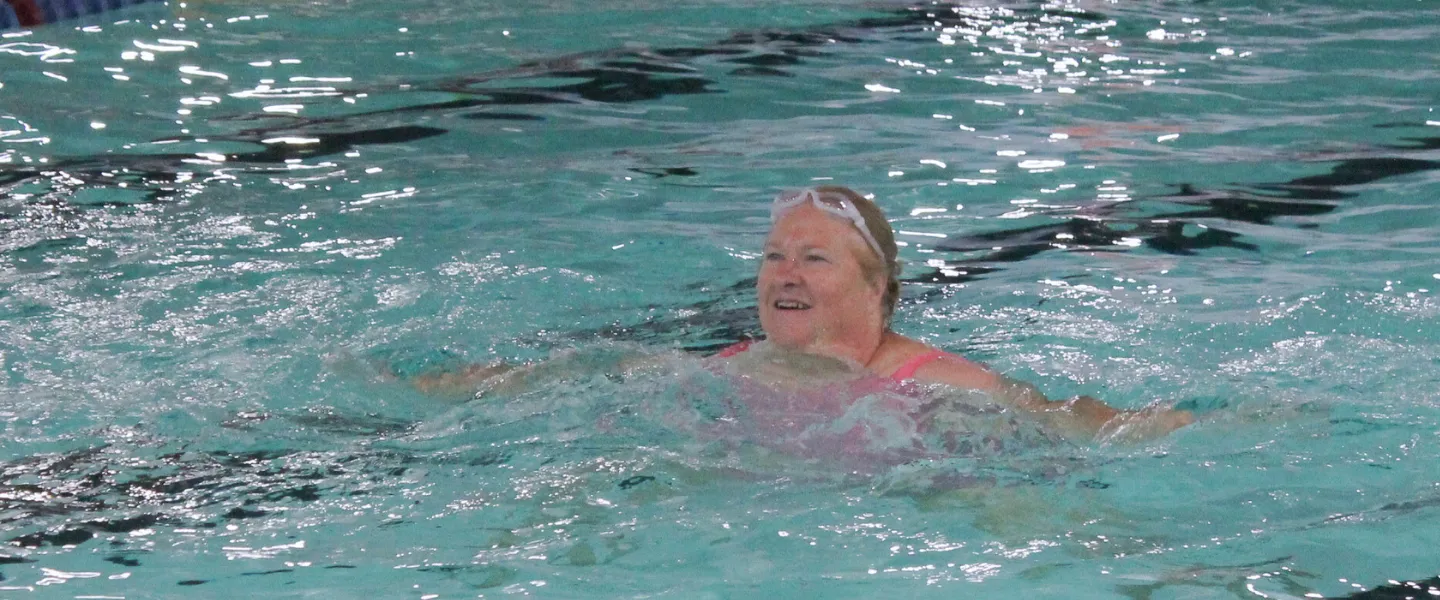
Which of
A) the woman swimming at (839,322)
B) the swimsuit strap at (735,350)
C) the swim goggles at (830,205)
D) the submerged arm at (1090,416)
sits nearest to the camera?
the submerged arm at (1090,416)

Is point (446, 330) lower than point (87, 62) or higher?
lower

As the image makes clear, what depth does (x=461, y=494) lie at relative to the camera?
9.85 ft

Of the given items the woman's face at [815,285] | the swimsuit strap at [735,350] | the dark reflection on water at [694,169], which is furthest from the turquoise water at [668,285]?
the woman's face at [815,285]

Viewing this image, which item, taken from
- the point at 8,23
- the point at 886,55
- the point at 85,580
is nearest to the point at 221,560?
the point at 85,580

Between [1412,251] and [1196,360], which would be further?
[1412,251]

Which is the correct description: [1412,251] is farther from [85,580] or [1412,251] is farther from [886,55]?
[85,580]

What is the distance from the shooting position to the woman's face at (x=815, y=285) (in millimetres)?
3416

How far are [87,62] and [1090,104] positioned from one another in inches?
191

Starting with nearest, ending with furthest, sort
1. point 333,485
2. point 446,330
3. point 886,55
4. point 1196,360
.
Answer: point 333,485 → point 1196,360 → point 446,330 → point 886,55

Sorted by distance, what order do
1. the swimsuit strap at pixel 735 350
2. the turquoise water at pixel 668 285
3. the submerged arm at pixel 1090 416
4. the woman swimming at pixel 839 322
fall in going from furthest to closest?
1. the swimsuit strap at pixel 735 350
2. the woman swimming at pixel 839 322
3. the submerged arm at pixel 1090 416
4. the turquoise water at pixel 668 285

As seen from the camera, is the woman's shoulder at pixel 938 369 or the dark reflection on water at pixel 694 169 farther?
the dark reflection on water at pixel 694 169

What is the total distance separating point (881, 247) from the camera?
11.6 feet

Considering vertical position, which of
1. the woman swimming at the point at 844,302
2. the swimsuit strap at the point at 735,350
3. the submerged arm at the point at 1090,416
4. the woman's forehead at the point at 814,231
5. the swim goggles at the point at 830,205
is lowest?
the submerged arm at the point at 1090,416

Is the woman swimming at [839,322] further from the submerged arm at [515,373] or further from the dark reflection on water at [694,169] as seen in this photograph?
the dark reflection on water at [694,169]
